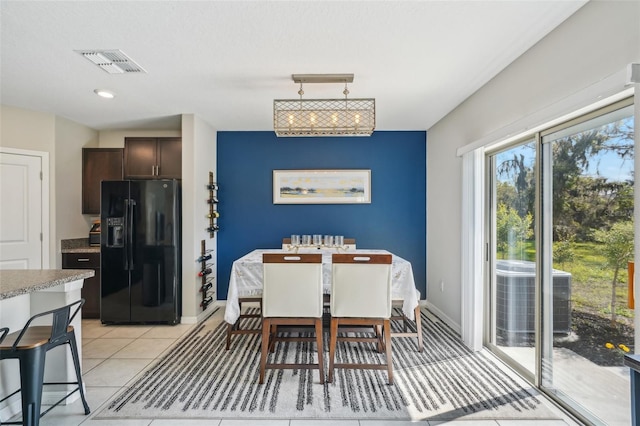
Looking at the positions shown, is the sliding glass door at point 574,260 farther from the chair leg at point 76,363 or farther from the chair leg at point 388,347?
the chair leg at point 76,363

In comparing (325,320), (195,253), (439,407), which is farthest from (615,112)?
(195,253)

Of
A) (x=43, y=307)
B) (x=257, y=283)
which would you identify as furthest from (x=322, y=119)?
(x=43, y=307)

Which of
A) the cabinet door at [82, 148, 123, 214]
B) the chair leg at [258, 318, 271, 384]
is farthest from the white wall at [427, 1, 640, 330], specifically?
the cabinet door at [82, 148, 123, 214]

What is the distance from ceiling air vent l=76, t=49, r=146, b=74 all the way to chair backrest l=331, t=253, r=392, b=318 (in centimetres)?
223

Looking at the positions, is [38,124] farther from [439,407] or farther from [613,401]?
[613,401]

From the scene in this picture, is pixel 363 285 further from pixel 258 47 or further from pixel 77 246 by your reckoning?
pixel 77 246

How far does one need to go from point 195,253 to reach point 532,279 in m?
3.50

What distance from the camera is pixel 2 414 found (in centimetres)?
192

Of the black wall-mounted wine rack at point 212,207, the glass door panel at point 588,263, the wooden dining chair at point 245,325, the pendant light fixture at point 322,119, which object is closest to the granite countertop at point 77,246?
the black wall-mounted wine rack at point 212,207

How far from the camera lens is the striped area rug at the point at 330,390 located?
2096 millimetres

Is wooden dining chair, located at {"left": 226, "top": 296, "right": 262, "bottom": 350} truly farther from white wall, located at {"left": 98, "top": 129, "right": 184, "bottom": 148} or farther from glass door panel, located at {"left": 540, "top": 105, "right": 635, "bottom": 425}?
white wall, located at {"left": 98, "top": 129, "right": 184, "bottom": 148}

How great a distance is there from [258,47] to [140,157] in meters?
2.64

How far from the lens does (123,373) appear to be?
2.61 metres

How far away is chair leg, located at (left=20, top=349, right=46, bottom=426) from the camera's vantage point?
1.59 m
